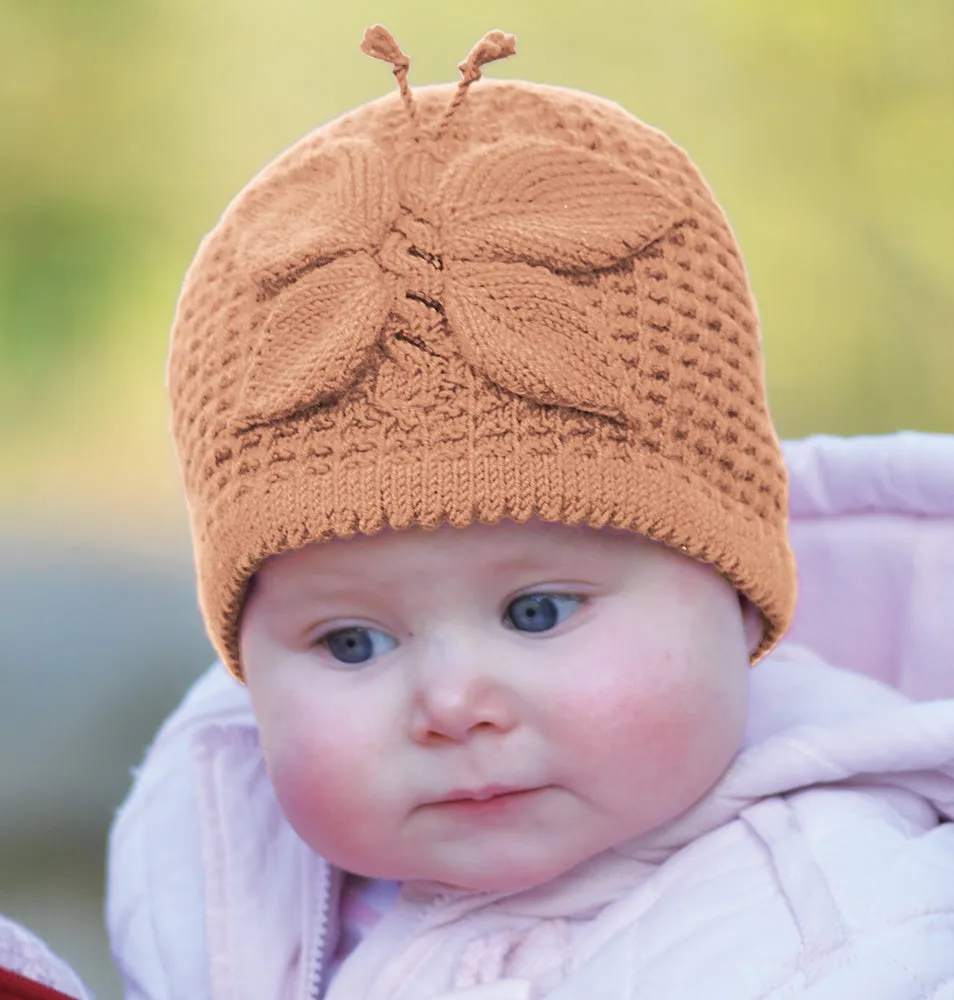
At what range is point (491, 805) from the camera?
2.78 feet

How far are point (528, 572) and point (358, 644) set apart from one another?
0.44 ft

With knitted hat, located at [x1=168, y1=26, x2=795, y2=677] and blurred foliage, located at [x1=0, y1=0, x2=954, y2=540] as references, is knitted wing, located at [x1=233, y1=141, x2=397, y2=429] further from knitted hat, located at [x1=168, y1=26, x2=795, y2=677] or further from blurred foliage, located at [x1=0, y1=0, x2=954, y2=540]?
blurred foliage, located at [x1=0, y1=0, x2=954, y2=540]

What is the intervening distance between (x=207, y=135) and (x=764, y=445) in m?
1.28

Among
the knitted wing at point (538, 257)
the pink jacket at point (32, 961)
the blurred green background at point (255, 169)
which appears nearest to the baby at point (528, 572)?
the knitted wing at point (538, 257)

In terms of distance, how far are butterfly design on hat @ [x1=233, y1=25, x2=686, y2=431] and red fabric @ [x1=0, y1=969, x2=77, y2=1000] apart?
14.4 inches

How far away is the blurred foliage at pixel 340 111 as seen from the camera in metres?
1.88

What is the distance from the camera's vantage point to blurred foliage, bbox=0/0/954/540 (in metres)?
1.88

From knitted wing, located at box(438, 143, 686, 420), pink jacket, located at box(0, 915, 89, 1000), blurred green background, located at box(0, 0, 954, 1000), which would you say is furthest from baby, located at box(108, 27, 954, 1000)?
blurred green background, located at box(0, 0, 954, 1000)

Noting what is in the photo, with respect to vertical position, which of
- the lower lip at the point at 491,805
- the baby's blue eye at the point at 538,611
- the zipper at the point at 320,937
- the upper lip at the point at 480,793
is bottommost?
the zipper at the point at 320,937

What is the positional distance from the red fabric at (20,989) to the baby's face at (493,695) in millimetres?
212

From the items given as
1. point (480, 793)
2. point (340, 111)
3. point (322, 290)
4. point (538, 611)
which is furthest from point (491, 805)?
point (340, 111)

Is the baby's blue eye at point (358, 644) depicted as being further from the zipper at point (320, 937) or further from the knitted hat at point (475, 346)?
the zipper at point (320, 937)

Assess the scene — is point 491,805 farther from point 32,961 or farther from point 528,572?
point 32,961

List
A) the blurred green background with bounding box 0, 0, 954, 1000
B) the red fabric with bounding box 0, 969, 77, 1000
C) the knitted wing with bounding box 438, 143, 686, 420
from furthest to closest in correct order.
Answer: the blurred green background with bounding box 0, 0, 954, 1000, the knitted wing with bounding box 438, 143, 686, 420, the red fabric with bounding box 0, 969, 77, 1000
